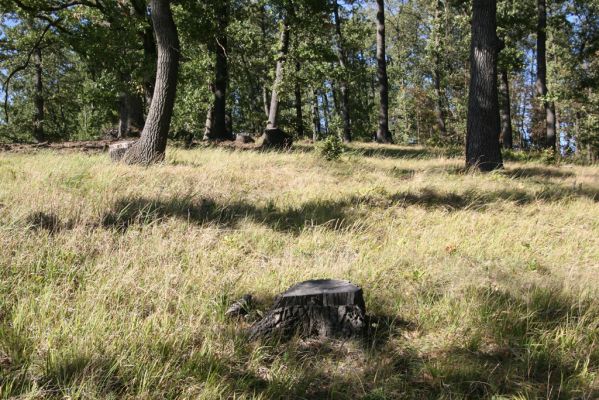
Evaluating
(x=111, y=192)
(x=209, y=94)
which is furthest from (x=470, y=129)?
(x=209, y=94)

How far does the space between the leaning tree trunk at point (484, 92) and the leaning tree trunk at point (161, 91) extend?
6.46 metres

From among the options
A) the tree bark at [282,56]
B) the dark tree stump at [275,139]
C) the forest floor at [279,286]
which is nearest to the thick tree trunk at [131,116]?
the dark tree stump at [275,139]

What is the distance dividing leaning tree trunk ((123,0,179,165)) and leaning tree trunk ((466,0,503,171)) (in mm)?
6464

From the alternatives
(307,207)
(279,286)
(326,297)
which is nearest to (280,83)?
(307,207)

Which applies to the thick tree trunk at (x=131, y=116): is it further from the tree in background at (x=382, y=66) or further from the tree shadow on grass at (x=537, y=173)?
the tree shadow on grass at (x=537, y=173)

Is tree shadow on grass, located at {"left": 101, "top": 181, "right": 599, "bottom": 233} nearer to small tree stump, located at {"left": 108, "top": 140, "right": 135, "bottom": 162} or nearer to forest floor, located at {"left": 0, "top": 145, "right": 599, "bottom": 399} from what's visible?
forest floor, located at {"left": 0, "top": 145, "right": 599, "bottom": 399}

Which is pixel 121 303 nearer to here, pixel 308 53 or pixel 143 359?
pixel 143 359

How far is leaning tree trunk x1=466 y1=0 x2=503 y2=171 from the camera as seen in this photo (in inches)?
377

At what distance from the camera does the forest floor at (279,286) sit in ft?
8.59

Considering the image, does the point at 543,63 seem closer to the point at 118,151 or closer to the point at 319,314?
the point at 118,151

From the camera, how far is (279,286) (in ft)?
12.7

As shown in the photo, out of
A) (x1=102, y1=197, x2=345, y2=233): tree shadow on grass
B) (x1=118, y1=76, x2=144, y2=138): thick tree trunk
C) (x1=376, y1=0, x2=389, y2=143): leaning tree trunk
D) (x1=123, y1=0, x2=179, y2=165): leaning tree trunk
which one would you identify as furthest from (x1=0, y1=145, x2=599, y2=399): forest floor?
(x1=376, y1=0, x2=389, y2=143): leaning tree trunk

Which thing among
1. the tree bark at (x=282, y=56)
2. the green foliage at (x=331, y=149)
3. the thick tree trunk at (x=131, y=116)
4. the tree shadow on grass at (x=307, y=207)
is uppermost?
the tree bark at (x=282, y=56)

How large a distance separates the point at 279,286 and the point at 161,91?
647 centimetres
